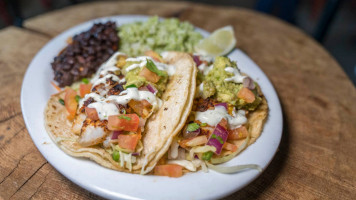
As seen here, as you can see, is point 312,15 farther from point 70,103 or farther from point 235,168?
point 70,103

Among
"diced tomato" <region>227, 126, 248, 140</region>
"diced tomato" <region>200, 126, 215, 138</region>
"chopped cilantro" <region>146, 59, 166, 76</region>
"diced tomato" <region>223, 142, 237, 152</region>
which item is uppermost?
"chopped cilantro" <region>146, 59, 166, 76</region>

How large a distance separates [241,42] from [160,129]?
283 centimetres

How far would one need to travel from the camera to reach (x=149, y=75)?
9.71 feet

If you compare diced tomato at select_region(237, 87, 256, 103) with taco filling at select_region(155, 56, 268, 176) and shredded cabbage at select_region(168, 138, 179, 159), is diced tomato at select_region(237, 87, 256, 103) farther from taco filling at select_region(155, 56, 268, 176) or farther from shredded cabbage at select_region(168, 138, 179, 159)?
shredded cabbage at select_region(168, 138, 179, 159)

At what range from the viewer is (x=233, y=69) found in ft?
10.2

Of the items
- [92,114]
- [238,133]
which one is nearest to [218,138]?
[238,133]

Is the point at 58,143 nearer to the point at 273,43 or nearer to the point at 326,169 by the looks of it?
the point at 326,169

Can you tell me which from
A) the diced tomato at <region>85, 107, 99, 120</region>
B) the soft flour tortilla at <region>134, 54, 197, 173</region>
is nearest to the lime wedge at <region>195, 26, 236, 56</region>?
the soft flour tortilla at <region>134, 54, 197, 173</region>

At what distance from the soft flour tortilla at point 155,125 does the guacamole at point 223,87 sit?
189 mm

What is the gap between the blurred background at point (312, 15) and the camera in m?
6.77

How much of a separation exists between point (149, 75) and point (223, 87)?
790 millimetres

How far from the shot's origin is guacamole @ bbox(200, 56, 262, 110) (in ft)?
9.59

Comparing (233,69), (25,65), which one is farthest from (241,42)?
(25,65)

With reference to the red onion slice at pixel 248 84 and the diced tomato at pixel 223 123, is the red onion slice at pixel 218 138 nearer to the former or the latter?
the diced tomato at pixel 223 123
